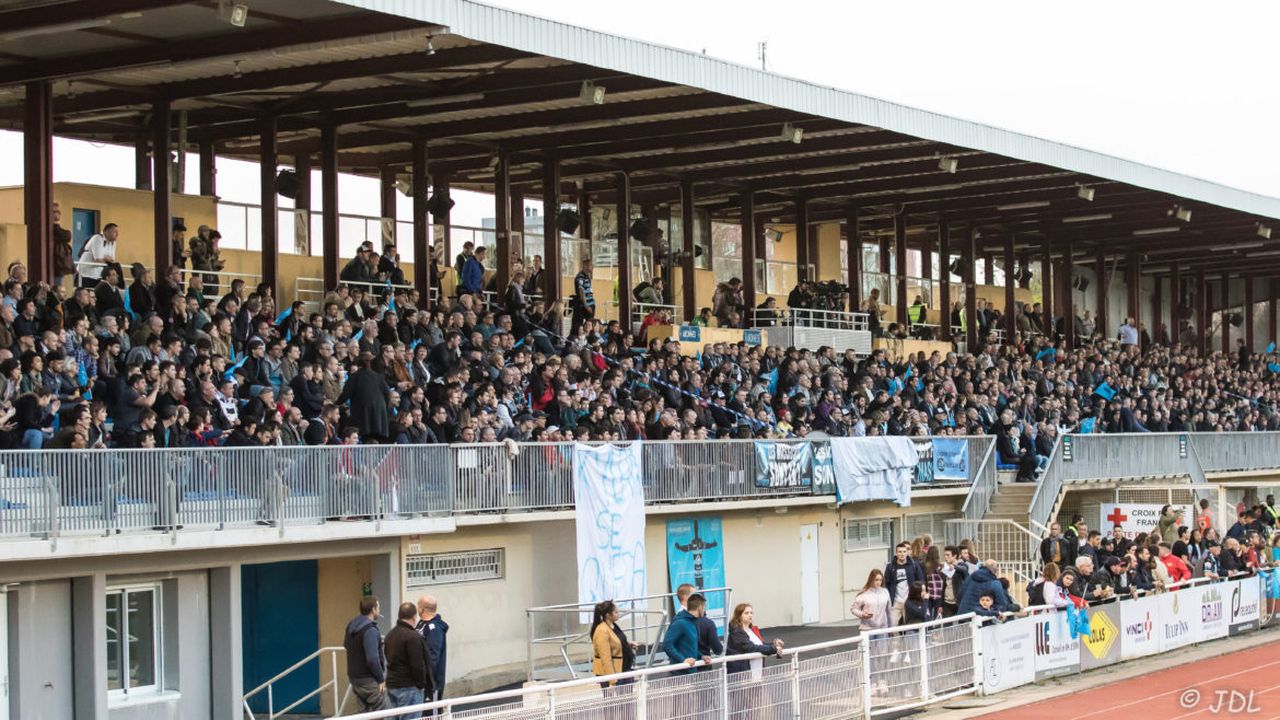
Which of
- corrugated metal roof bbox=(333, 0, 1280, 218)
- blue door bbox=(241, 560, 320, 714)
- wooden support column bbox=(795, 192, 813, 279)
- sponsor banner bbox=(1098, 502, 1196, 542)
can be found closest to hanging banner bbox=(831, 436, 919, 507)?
sponsor banner bbox=(1098, 502, 1196, 542)

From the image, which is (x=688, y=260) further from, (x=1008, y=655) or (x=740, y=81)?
(x=1008, y=655)

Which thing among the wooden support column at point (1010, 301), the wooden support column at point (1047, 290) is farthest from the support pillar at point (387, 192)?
the wooden support column at point (1047, 290)

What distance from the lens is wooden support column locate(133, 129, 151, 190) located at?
3141 centimetres

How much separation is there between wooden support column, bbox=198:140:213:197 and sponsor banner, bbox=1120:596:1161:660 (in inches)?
663

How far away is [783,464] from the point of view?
88.7ft

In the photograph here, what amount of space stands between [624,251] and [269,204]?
28.7 feet

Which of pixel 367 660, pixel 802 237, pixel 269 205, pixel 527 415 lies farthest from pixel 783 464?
pixel 802 237

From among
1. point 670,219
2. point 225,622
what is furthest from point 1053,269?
point 225,622

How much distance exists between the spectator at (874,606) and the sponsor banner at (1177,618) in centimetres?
664

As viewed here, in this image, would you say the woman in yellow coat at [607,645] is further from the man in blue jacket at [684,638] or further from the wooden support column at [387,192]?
the wooden support column at [387,192]

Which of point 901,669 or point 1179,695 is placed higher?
point 901,669

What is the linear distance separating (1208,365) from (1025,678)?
1219 inches

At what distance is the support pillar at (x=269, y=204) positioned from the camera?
2898 centimetres

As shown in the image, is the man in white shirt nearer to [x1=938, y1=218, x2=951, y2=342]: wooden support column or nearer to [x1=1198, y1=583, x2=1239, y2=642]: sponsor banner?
[x1=1198, y1=583, x2=1239, y2=642]: sponsor banner
